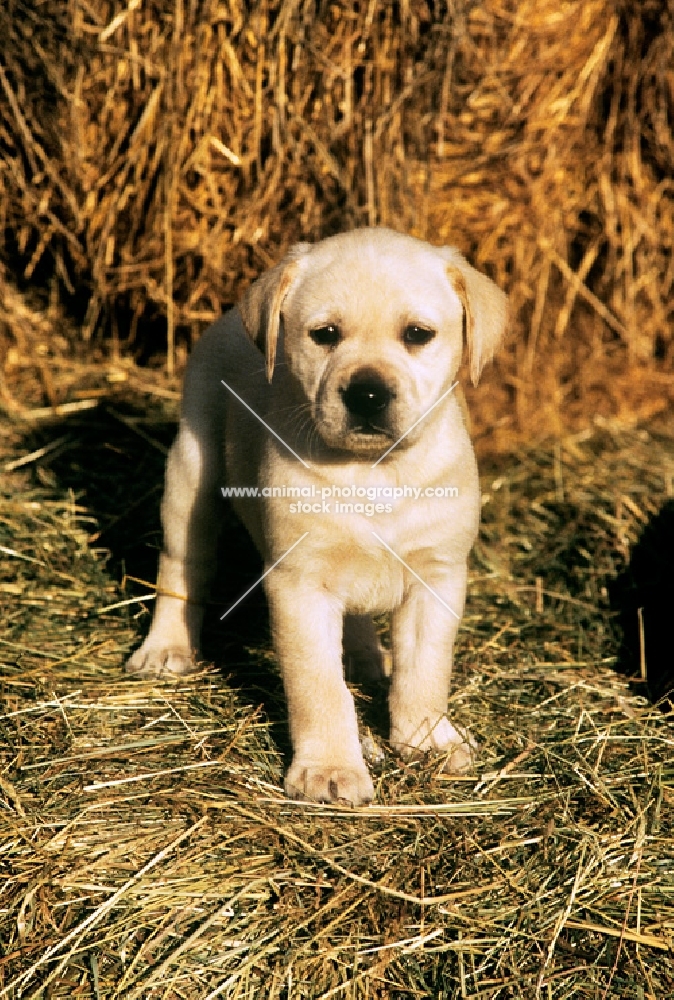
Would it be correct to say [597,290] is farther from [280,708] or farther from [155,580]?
[280,708]

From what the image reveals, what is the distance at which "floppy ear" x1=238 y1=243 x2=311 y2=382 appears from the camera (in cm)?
360

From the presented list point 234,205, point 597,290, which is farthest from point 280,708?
point 597,290

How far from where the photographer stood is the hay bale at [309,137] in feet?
16.6

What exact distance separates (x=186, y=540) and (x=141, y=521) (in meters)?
1.09

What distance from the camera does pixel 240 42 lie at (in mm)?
5055

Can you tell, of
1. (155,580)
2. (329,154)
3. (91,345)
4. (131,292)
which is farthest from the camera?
(91,345)

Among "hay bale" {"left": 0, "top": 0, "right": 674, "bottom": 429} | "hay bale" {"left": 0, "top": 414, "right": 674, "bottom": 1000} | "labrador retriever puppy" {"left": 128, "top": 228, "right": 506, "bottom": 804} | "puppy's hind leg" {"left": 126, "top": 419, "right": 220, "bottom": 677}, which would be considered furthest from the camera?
"hay bale" {"left": 0, "top": 0, "right": 674, "bottom": 429}

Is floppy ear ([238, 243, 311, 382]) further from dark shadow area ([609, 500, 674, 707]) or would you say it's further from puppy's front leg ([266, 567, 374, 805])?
dark shadow area ([609, 500, 674, 707])

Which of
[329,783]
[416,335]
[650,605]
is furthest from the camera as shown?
[650,605]

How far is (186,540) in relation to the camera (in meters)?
4.37

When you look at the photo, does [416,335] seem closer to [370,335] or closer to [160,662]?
[370,335]

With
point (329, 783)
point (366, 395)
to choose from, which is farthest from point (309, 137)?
point (329, 783)

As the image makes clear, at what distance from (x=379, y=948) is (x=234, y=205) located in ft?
12.0

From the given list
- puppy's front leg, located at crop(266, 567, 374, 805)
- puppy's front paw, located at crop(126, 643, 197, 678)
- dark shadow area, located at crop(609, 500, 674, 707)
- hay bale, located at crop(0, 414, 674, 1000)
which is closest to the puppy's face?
puppy's front leg, located at crop(266, 567, 374, 805)
